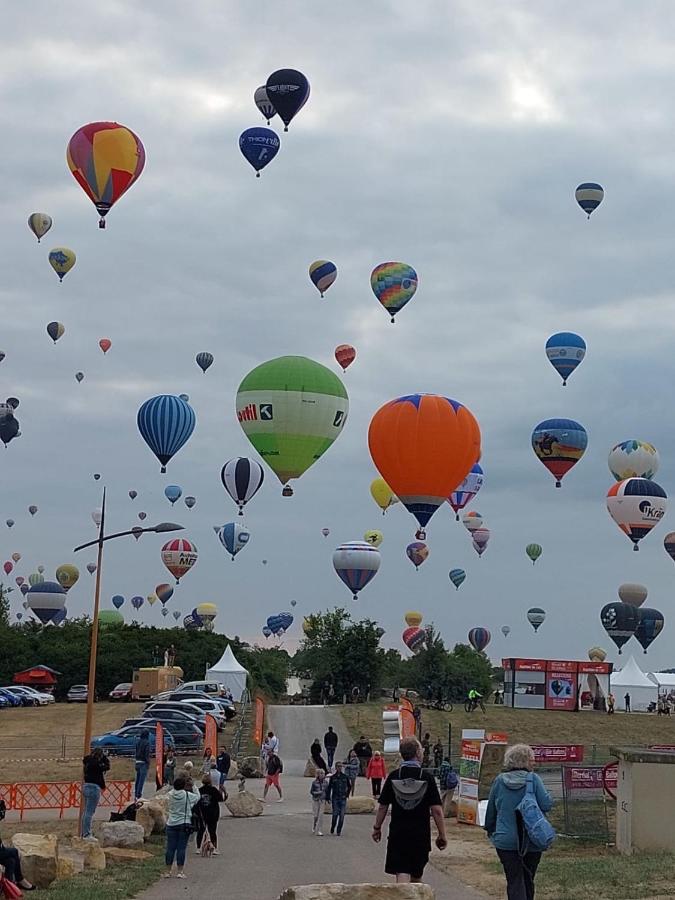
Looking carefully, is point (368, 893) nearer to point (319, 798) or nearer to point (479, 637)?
point (319, 798)

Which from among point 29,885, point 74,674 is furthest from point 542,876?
point 74,674

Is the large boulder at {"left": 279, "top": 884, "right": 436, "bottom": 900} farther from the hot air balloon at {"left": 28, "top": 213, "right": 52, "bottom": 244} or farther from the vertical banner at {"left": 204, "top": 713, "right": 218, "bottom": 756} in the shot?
the hot air balloon at {"left": 28, "top": 213, "right": 52, "bottom": 244}

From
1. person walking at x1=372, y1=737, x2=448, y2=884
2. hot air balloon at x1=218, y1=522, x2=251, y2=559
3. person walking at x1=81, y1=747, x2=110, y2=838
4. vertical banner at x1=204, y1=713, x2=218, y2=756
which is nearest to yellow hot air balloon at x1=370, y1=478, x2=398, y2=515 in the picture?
hot air balloon at x1=218, y1=522, x2=251, y2=559

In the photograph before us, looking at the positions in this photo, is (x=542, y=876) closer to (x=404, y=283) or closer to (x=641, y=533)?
(x=404, y=283)

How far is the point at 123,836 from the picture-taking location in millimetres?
22000

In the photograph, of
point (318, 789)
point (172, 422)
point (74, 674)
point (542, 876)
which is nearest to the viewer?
point (542, 876)

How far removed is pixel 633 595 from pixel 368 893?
85.8 m

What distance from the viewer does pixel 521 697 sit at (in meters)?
71.2

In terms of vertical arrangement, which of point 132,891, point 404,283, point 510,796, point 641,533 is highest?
point 404,283

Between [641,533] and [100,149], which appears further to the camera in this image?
[641,533]

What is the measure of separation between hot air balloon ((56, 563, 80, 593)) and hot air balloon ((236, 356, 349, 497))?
66.8 metres

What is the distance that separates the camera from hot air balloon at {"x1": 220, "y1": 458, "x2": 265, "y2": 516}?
65.8m

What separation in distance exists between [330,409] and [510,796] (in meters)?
37.6

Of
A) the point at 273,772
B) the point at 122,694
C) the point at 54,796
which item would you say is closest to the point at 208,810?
the point at 273,772
